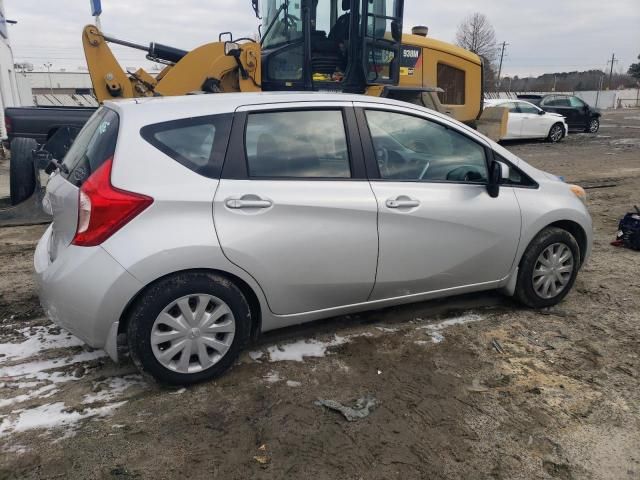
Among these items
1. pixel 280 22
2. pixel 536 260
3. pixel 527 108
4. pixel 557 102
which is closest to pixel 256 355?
pixel 536 260

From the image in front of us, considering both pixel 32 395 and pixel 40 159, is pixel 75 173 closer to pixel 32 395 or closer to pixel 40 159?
pixel 32 395

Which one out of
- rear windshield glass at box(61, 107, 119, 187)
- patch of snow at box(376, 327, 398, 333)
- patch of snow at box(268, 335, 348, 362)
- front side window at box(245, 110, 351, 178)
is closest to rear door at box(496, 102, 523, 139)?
patch of snow at box(376, 327, 398, 333)

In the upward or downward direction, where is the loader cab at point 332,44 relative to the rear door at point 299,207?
upward

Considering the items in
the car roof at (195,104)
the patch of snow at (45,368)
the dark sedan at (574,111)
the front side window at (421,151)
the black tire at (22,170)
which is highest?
the dark sedan at (574,111)

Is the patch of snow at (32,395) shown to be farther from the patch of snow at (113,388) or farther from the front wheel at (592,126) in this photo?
the front wheel at (592,126)

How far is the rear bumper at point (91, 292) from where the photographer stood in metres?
2.78

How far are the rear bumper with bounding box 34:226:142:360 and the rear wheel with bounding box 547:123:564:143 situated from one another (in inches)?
734

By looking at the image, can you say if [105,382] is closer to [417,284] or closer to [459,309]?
[417,284]

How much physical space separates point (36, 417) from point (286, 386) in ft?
4.58

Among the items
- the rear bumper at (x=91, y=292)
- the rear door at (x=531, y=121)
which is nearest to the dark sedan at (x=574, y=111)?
the rear door at (x=531, y=121)

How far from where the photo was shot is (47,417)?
2.83 meters

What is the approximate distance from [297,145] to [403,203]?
82 cm

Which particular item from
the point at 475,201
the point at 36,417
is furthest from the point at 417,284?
the point at 36,417

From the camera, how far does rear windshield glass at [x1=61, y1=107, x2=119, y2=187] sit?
2941 mm
